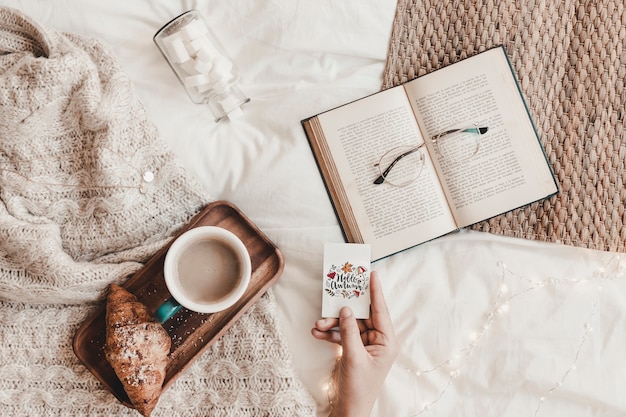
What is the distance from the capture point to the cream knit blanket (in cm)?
88

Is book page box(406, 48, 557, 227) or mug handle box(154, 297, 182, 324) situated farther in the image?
book page box(406, 48, 557, 227)

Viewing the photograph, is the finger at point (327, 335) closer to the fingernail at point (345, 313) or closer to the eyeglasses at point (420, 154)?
the fingernail at point (345, 313)

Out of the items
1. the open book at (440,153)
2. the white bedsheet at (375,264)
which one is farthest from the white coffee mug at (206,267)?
the open book at (440,153)

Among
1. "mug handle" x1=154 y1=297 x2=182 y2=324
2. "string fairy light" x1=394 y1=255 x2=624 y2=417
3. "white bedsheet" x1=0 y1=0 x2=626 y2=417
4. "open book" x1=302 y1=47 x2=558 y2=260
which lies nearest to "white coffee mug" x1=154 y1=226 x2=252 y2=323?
"mug handle" x1=154 y1=297 x2=182 y2=324

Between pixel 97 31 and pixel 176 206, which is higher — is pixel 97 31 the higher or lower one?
the higher one

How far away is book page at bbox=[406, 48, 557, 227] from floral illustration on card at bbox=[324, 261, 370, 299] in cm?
22

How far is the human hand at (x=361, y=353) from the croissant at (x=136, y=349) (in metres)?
0.28

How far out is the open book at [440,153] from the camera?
98cm

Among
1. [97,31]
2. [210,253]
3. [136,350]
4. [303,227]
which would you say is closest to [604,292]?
[303,227]

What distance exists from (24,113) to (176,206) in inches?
11.9

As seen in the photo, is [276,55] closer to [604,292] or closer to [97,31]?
[97,31]

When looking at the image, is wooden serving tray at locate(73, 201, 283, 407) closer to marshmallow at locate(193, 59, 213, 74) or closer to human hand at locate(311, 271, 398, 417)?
human hand at locate(311, 271, 398, 417)

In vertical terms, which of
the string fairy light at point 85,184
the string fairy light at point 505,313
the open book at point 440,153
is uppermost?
the string fairy light at point 85,184

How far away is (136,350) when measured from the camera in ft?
2.64
